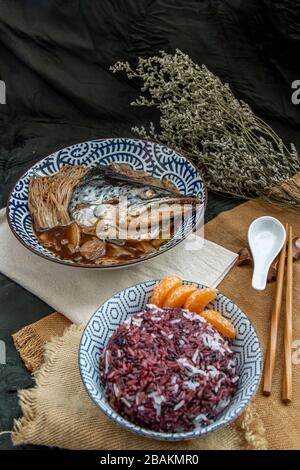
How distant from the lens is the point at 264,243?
1882 millimetres

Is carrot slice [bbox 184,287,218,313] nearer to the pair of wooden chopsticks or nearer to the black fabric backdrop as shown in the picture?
the pair of wooden chopsticks

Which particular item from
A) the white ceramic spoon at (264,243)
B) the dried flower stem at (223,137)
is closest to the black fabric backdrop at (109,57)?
the dried flower stem at (223,137)

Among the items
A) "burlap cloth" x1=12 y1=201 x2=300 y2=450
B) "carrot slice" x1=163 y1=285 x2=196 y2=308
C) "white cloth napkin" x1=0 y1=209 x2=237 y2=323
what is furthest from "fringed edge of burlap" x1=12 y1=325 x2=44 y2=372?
"carrot slice" x1=163 y1=285 x2=196 y2=308

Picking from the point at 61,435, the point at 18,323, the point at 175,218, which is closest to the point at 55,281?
the point at 18,323

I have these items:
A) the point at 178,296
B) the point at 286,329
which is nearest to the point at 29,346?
the point at 178,296

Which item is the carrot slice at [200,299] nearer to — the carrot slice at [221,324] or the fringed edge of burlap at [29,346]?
the carrot slice at [221,324]

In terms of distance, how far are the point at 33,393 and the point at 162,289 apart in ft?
1.31

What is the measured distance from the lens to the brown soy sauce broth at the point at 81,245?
1814 mm

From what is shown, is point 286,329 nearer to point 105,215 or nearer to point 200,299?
point 200,299

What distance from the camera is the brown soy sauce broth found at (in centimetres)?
181

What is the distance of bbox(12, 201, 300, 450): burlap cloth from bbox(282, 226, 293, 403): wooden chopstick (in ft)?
0.08

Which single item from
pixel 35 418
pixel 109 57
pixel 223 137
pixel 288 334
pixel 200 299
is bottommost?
pixel 35 418

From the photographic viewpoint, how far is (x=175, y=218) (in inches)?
74.7

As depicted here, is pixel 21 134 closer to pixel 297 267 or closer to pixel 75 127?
pixel 75 127
